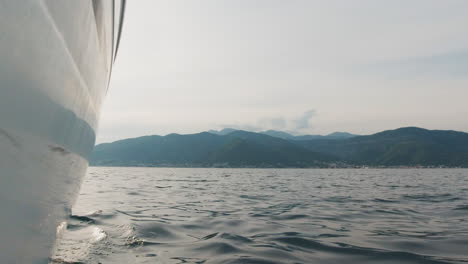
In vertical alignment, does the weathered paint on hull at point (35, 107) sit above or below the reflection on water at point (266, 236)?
above

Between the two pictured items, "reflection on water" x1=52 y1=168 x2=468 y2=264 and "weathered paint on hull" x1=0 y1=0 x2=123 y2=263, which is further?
"reflection on water" x1=52 y1=168 x2=468 y2=264

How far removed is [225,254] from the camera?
5309 mm

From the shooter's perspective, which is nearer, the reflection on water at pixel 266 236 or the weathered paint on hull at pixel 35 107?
the weathered paint on hull at pixel 35 107

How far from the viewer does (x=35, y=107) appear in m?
1.59

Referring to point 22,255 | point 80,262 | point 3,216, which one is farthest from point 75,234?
point 3,216

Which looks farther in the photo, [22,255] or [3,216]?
[22,255]

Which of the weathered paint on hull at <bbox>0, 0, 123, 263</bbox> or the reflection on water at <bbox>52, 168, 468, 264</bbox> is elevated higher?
the weathered paint on hull at <bbox>0, 0, 123, 263</bbox>

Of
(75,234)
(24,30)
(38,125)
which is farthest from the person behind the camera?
(75,234)

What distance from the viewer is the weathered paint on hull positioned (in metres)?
1.27

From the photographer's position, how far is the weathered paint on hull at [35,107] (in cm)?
127

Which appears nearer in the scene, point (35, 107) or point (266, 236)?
point (35, 107)

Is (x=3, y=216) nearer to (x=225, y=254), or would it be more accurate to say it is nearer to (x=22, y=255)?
(x=22, y=255)

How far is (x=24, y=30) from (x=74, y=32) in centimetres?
87

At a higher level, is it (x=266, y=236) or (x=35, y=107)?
(x=35, y=107)
